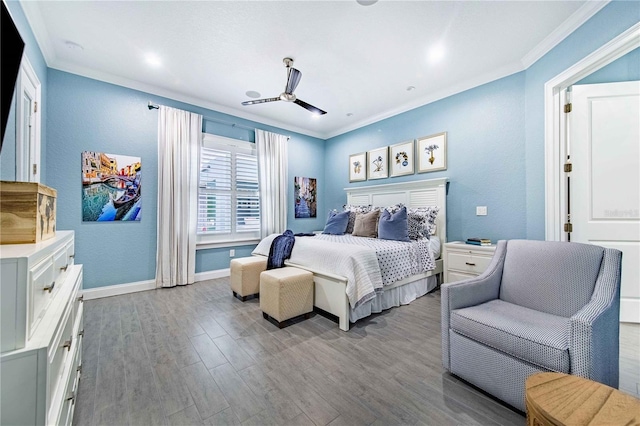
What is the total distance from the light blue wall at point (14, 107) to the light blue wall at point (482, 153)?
186 inches

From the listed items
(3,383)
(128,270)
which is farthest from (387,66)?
(128,270)

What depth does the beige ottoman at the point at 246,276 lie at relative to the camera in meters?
3.14

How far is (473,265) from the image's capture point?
3158mm

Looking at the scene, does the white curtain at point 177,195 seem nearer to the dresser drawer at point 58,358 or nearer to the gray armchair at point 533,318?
the dresser drawer at point 58,358

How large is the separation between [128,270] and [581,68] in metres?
5.74

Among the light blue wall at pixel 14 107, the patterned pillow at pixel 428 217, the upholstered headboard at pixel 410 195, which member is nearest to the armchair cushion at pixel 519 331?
the patterned pillow at pixel 428 217

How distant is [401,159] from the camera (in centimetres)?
450

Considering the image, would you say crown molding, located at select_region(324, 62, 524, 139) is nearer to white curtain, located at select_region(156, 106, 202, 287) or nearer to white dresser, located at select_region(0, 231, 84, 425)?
white curtain, located at select_region(156, 106, 202, 287)

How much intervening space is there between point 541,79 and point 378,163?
8.27 feet

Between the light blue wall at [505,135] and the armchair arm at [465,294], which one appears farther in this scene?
the light blue wall at [505,135]

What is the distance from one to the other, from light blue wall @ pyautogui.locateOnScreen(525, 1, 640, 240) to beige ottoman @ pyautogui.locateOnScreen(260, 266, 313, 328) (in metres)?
2.76

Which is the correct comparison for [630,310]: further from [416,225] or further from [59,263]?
[59,263]

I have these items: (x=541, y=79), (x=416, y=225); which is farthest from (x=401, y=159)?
(x=541, y=79)

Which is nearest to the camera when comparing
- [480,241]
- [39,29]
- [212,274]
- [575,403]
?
[575,403]
